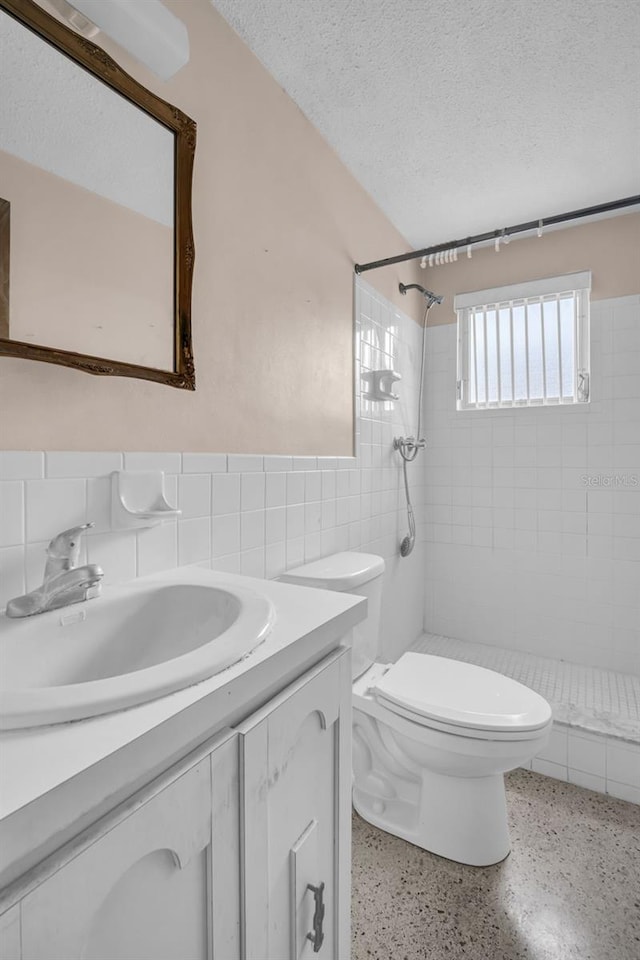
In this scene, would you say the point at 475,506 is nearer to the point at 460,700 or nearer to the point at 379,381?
the point at 379,381

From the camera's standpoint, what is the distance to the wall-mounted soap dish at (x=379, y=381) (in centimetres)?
206

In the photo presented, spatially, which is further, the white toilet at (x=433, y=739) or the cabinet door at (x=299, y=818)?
the white toilet at (x=433, y=739)

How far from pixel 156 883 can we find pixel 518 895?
125cm

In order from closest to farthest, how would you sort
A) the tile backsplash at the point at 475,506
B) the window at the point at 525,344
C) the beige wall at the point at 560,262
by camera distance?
the tile backsplash at the point at 475,506
the beige wall at the point at 560,262
the window at the point at 525,344

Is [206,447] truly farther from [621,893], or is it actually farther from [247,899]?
[621,893]

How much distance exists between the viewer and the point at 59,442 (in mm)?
895

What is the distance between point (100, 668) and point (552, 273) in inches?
102

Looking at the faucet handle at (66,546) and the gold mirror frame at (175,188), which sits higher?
the gold mirror frame at (175,188)

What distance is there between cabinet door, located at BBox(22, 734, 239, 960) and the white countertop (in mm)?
31

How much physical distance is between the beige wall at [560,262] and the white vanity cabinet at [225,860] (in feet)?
7.63

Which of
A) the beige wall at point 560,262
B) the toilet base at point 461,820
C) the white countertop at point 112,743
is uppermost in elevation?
the beige wall at point 560,262

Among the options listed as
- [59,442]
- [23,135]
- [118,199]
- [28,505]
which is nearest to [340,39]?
[118,199]

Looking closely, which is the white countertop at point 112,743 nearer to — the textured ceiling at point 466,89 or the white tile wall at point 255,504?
the white tile wall at point 255,504

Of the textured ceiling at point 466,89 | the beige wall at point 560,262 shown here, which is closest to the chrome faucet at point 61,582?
the textured ceiling at point 466,89
